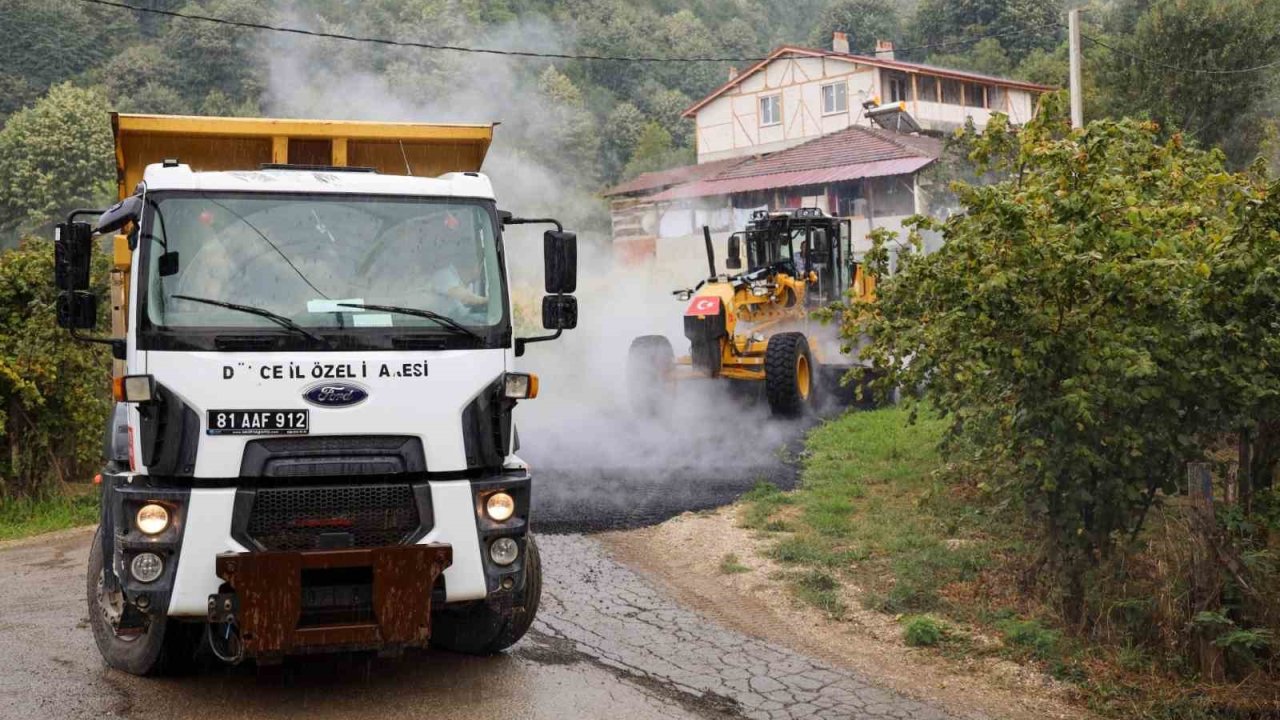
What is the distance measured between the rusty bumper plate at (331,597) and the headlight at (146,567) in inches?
11.4

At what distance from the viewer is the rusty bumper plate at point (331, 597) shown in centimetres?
Answer: 539

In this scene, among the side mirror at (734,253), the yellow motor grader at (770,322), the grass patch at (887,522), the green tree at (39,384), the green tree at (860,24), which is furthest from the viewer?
the green tree at (860,24)

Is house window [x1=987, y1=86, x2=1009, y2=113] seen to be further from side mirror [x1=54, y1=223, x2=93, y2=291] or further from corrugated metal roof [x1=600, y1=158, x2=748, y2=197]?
side mirror [x1=54, y1=223, x2=93, y2=291]

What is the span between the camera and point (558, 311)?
6.66 metres

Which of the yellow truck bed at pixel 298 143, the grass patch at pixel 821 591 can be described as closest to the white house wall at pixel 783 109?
the grass patch at pixel 821 591

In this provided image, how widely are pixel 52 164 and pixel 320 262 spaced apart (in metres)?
45.7

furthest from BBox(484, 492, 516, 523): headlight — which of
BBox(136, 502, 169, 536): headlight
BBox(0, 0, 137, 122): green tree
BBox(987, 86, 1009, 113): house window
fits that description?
BBox(0, 0, 137, 122): green tree

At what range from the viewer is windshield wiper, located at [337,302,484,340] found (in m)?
5.98

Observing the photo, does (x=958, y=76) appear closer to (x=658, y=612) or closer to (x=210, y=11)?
(x=210, y=11)

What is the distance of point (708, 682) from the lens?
6.38 metres

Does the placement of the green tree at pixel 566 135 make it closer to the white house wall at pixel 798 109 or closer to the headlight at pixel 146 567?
the white house wall at pixel 798 109

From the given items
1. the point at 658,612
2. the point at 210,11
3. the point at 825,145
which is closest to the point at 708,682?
the point at 658,612

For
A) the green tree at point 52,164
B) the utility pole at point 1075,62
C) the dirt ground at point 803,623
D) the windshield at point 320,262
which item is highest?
the green tree at point 52,164

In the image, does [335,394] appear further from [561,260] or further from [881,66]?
[881,66]
